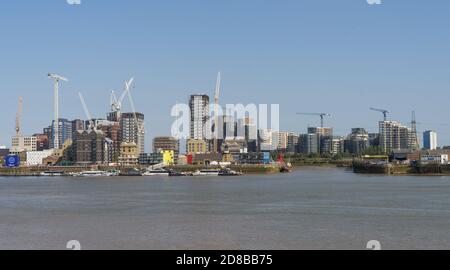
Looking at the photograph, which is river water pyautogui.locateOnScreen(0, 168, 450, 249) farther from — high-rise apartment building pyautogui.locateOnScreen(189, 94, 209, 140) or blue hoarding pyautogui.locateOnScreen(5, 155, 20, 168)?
high-rise apartment building pyautogui.locateOnScreen(189, 94, 209, 140)

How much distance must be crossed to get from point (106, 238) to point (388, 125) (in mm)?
80328

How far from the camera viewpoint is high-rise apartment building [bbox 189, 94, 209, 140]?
78188mm

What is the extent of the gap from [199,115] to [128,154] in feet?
63.0

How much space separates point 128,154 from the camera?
62.4m

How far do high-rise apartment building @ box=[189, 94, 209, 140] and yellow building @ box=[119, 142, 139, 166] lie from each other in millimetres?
15016

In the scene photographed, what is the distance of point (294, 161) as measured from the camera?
70.9 meters

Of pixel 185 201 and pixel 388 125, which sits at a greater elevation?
pixel 388 125

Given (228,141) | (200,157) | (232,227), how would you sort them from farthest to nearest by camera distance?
(228,141) → (200,157) → (232,227)

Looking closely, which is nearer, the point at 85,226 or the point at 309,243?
the point at 309,243

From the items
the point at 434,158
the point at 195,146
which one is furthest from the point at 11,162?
Answer: the point at 434,158

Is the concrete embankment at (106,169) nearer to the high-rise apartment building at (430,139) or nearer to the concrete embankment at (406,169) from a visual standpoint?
the concrete embankment at (406,169)

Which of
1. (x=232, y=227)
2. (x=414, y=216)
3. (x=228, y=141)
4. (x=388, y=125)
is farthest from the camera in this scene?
(x=388, y=125)
